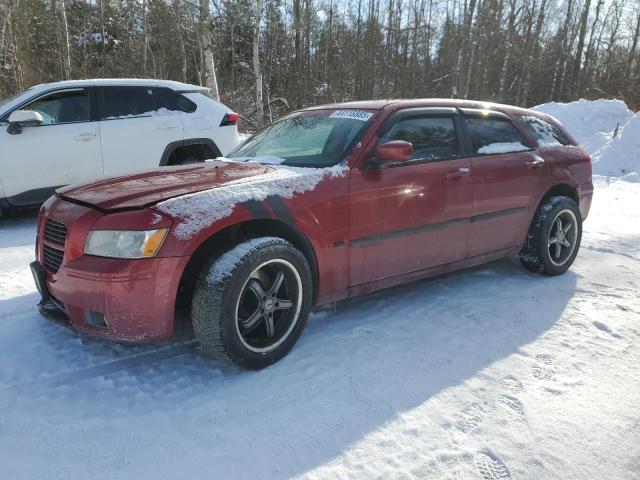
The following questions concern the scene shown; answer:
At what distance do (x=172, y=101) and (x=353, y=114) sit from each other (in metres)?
3.95

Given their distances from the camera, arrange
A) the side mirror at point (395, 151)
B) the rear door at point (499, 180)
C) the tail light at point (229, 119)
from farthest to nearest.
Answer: the tail light at point (229, 119), the rear door at point (499, 180), the side mirror at point (395, 151)

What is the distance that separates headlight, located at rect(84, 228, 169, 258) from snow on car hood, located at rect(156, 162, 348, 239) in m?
0.11

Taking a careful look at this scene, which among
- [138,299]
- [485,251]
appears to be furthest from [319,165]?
[485,251]

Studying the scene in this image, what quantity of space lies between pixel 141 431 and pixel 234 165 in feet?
6.21

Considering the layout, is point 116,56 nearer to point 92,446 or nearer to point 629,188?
point 629,188

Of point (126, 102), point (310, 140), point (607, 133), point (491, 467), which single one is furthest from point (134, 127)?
point (607, 133)

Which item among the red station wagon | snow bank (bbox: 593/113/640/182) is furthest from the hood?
snow bank (bbox: 593/113/640/182)

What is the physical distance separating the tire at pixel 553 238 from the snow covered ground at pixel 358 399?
630mm

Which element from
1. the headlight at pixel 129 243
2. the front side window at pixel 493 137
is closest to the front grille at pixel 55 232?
the headlight at pixel 129 243

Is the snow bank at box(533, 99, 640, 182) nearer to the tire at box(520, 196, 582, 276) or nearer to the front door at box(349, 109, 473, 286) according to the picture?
the tire at box(520, 196, 582, 276)

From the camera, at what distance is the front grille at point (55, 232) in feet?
8.95

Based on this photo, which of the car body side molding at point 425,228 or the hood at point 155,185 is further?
the car body side molding at point 425,228

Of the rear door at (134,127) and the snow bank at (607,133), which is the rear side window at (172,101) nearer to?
the rear door at (134,127)

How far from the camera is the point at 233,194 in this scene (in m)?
2.78
